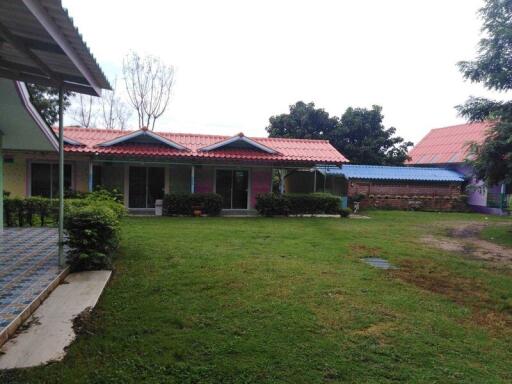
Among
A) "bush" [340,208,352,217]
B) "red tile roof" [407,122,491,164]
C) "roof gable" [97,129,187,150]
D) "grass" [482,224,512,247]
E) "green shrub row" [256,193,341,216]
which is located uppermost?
"red tile roof" [407,122,491,164]

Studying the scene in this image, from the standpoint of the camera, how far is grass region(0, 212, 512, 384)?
133 inches

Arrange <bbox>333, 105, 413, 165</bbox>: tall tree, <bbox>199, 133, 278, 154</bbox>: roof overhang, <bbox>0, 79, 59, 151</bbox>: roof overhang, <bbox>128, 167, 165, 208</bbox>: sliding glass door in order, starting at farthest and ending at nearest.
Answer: <bbox>333, 105, 413, 165</bbox>: tall tree
<bbox>199, 133, 278, 154</bbox>: roof overhang
<bbox>128, 167, 165, 208</bbox>: sliding glass door
<bbox>0, 79, 59, 151</bbox>: roof overhang

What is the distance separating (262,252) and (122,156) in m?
8.84

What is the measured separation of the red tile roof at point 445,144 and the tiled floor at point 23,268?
23.1 meters

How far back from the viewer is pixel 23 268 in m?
5.89

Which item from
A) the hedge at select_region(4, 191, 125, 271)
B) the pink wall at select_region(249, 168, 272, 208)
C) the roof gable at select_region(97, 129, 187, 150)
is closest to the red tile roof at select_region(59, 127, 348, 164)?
the roof gable at select_region(97, 129, 187, 150)

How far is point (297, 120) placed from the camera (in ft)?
93.9

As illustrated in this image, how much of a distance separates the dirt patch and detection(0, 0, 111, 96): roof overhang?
27.1 ft

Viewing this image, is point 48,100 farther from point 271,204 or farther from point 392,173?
point 392,173

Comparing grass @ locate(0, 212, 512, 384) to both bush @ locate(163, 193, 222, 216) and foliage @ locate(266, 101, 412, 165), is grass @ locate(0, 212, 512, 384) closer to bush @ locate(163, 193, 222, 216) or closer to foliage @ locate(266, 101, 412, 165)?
bush @ locate(163, 193, 222, 216)

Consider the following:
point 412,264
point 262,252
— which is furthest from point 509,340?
point 262,252

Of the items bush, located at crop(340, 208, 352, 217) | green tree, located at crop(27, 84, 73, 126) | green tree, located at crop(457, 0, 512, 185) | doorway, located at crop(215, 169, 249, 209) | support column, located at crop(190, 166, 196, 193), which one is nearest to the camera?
green tree, located at crop(457, 0, 512, 185)

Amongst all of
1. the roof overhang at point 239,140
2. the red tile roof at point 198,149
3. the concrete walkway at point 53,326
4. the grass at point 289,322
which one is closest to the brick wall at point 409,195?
the red tile roof at point 198,149

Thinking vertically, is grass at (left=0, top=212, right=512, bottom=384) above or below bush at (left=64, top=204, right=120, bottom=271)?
below
